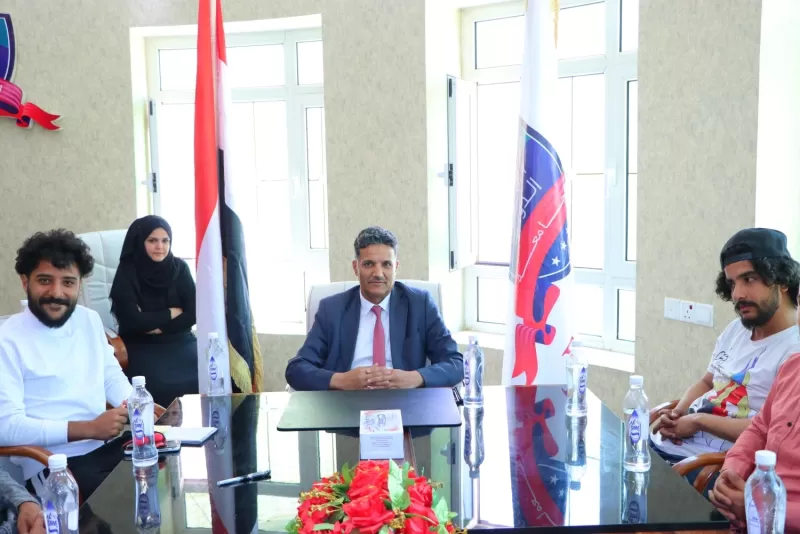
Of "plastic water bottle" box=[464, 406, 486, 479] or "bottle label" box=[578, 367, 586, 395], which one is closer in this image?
"plastic water bottle" box=[464, 406, 486, 479]

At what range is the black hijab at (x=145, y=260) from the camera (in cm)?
418

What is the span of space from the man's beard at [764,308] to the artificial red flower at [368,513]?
5.89ft

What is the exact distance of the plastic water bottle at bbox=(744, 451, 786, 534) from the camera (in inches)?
58.6

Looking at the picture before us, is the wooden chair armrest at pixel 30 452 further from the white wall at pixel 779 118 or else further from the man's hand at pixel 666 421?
the white wall at pixel 779 118

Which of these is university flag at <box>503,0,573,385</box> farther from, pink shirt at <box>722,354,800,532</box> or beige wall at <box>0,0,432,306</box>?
pink shirt at <box>722,354,800,532</box>

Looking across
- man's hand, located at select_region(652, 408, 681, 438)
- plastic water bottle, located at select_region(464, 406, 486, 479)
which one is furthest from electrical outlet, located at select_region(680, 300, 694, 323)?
plastic water bottle, located at select_region(464, 406, 486, 479)

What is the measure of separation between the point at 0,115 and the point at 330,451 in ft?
13.8

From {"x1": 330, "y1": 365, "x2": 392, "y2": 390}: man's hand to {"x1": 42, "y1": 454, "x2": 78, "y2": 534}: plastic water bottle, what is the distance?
119 cm

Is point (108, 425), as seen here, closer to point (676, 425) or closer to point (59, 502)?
point (59, 502)

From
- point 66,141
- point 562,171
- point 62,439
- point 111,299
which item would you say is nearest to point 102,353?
point 62,439

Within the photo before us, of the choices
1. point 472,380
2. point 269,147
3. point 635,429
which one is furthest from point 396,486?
point 269,147

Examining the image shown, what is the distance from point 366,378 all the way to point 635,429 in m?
1.07

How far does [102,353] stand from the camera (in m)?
2.74

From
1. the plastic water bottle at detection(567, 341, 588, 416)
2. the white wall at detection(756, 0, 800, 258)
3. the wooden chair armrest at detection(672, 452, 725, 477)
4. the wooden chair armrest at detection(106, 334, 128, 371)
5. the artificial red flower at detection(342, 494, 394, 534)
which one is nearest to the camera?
the artificial red flower at detection(342, 494, 394, 534)
